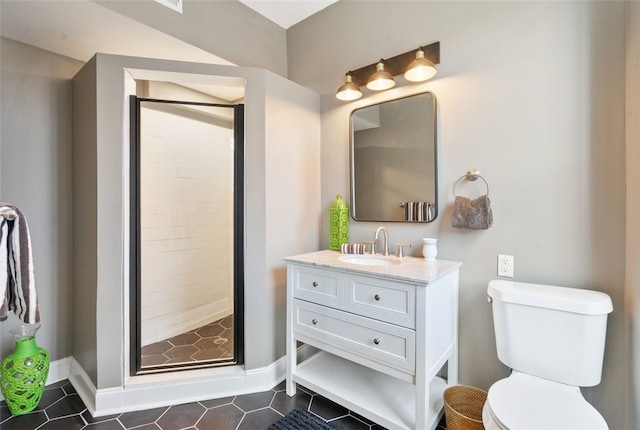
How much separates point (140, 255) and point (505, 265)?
2.19 m

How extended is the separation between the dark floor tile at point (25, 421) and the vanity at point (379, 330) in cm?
139

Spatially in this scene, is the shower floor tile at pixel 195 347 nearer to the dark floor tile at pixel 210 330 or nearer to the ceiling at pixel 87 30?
the dark floor tile at pixel 210 330

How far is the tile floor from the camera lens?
1.61m

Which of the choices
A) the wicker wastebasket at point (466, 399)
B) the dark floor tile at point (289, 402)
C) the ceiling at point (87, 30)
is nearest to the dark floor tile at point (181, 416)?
the dark floor tile at point (289, 402)

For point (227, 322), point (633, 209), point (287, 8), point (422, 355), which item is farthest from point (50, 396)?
point (633, 209)

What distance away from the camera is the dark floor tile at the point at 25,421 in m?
1.59

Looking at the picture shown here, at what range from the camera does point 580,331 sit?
1244 mm

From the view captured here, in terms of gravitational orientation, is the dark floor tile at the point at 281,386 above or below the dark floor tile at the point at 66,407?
below

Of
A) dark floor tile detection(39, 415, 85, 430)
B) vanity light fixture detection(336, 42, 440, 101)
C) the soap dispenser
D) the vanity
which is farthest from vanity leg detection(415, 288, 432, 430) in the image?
dark floor tile detection(39, 415, 85, 430)

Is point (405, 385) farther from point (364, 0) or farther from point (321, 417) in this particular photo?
point (364, 0)

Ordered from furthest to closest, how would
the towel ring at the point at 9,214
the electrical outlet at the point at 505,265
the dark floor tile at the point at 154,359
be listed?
the dark floor tile at the point at 154,359 → the electrical outlet at the point at 505,265 → the towel ring at the point at 9,214

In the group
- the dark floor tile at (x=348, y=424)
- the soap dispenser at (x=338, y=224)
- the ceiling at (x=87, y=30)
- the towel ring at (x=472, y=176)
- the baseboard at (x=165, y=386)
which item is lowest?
the dark floor tile at (x=348, y=424)

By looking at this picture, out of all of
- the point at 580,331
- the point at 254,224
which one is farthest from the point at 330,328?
the point at 580,331

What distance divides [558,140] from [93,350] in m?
2.83
